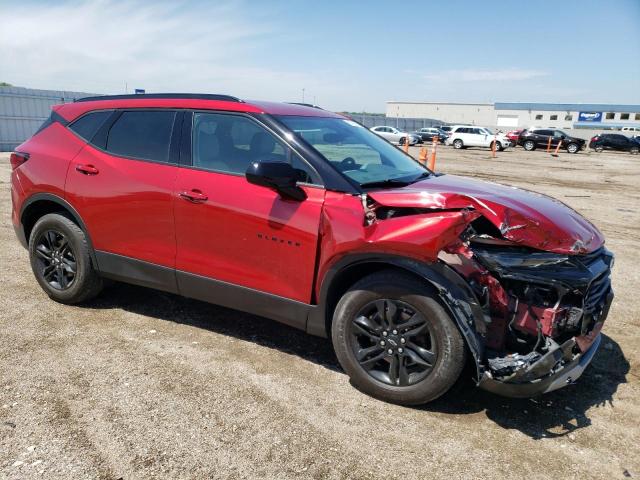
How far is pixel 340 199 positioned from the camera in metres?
3.20

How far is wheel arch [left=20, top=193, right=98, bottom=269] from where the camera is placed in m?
4.31

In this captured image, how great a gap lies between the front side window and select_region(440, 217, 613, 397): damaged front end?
4.40 feet

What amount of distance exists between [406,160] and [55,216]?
3.06 metres

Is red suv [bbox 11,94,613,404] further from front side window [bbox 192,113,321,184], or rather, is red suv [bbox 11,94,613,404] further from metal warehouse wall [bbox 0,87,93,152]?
metal warehouse wall [bbox 0,87,93,152]

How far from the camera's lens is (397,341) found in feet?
10.1

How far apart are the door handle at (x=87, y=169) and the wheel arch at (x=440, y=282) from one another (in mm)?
2211

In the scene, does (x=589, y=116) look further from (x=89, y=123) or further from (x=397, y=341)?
(x=397, y=341)

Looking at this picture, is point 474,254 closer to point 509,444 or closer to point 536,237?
point 536,237

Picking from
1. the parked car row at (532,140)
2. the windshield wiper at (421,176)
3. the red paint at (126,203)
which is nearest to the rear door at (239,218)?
the red paint at (126,203)

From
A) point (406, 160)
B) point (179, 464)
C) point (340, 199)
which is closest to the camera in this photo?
point (179, 464)

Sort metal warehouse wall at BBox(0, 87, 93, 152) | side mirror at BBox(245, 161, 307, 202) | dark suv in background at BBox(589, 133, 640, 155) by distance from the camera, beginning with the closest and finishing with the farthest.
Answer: side mirror at BBox(245, 161, 307, 202)
metal warehouse wall at BBox(0, 87, 93, 152)
dark suv in background at BBox(589, 133, 640, 155)

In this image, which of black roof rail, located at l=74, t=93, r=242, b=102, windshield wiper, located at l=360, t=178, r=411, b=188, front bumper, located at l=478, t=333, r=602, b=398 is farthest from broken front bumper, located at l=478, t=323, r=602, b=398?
black roof rail, located at l=74, t=93, r=242, b=102

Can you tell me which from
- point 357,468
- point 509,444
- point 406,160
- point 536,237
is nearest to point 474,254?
point 536,237

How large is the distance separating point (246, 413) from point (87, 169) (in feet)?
8.05
